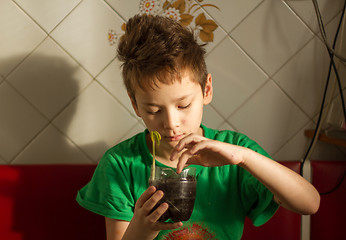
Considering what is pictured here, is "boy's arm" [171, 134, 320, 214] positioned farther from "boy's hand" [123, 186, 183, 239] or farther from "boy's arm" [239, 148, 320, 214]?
"boy's hand" [123, 186, 183, 239]

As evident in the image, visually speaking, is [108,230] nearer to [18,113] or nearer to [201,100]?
[201,100]

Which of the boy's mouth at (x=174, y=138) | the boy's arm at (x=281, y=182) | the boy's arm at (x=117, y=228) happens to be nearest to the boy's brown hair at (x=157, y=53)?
Answer: the boy's mouth at (x=174, y=138)

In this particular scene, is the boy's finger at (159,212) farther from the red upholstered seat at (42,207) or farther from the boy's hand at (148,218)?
the red upholstered seat at (42,207)

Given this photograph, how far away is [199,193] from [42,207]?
0.58m

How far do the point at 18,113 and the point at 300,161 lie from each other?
110 centimetres

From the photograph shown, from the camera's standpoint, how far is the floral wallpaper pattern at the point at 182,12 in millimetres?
1387

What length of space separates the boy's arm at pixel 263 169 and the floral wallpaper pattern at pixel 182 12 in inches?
22.5

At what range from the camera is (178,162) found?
94 cm

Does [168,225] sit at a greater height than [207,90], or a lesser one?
lesser

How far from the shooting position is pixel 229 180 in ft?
3.91

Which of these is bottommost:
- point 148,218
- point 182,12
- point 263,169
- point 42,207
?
point 42,207

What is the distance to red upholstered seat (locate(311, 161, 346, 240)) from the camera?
1.39 meters

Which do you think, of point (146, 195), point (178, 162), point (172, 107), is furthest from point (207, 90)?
point (146, 195)

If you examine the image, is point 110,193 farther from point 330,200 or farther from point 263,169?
point 330,200
